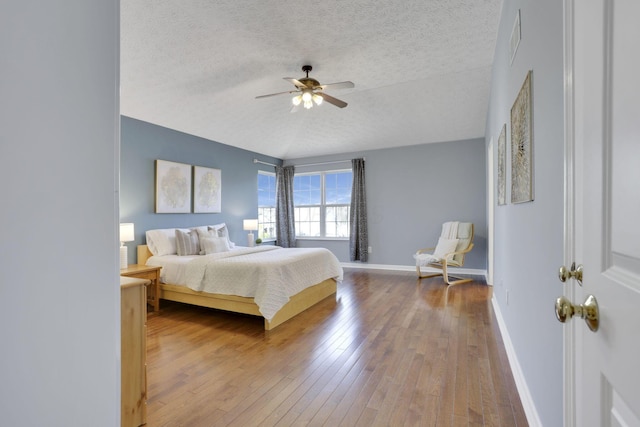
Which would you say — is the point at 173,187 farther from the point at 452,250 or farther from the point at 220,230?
the point at 452,250

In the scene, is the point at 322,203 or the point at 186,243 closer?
the point at 186,243

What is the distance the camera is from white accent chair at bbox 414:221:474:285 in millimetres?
4754

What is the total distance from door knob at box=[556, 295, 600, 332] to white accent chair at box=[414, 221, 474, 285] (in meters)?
4.22

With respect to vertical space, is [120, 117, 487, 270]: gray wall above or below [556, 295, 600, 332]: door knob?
above

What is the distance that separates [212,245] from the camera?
4160mm

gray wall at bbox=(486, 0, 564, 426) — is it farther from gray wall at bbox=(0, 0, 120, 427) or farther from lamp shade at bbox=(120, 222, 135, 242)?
lamp shade at bbox=(120, 222, 135, 242)

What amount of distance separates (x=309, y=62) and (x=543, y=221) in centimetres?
307

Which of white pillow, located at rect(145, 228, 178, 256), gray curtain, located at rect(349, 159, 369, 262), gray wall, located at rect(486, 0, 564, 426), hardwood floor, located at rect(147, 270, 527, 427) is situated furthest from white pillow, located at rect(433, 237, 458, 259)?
white pillow, located at rect(145, 228, 178, 256)

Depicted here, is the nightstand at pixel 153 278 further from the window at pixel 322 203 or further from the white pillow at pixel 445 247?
the white pillow at pixel 445 247

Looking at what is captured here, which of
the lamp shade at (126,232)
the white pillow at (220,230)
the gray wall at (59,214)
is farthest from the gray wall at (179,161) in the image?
the gray wall at (59,214)

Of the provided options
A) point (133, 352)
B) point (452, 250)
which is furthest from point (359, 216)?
point (133, 352)

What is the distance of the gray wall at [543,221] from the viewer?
3.71 feet

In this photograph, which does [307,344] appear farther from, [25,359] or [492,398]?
[25,359]

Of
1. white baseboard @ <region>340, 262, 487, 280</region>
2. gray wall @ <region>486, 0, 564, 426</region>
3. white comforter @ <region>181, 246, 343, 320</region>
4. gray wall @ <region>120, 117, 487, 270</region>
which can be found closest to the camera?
gray wall @ <region>486, 0, 564, 426</region>
